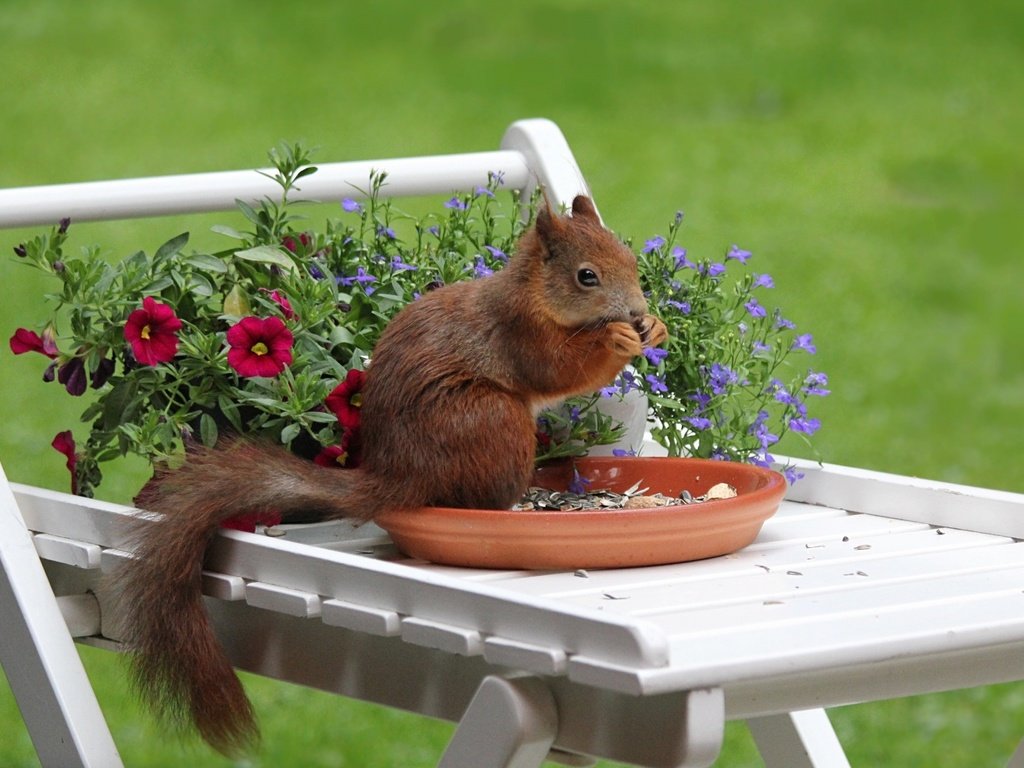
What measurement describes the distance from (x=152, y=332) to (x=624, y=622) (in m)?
0.64

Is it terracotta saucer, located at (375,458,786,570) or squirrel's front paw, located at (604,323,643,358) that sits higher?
squirrel's front paw, located at (604,323,643,358)

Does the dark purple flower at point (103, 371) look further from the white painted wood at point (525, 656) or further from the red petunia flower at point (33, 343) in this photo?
the white painted wood at point (525, 656)

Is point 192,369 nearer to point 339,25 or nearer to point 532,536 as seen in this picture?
point 532,536

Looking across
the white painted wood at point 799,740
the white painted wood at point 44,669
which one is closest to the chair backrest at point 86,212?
the white painted wood at point 44,669

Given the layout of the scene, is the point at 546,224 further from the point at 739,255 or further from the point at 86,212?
the point at 86,212

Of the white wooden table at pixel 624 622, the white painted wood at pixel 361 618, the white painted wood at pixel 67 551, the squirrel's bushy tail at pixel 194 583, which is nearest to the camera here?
the white wooden table at pixel 624 622

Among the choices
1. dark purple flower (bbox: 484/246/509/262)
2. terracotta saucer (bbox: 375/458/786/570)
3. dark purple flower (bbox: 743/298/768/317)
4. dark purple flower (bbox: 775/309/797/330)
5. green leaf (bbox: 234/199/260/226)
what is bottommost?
terracotta saucer (bbox: 375/458/786/570)

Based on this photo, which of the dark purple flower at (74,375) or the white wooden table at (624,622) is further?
the dark purple flower at (74,375)

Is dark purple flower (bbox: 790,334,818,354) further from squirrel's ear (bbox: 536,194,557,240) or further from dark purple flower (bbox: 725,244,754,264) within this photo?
squirrel's ear (bbox: 536,194,557,240)

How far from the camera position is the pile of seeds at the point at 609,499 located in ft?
5.16

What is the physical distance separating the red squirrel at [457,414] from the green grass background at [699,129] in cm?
278

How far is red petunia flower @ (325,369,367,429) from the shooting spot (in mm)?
1541

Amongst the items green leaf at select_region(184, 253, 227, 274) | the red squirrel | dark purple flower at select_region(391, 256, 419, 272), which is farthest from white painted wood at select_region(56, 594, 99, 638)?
dark purple flower at select_region(391, 256, 419, 272)

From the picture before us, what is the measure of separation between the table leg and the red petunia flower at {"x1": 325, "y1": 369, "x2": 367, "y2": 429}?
419 mm
